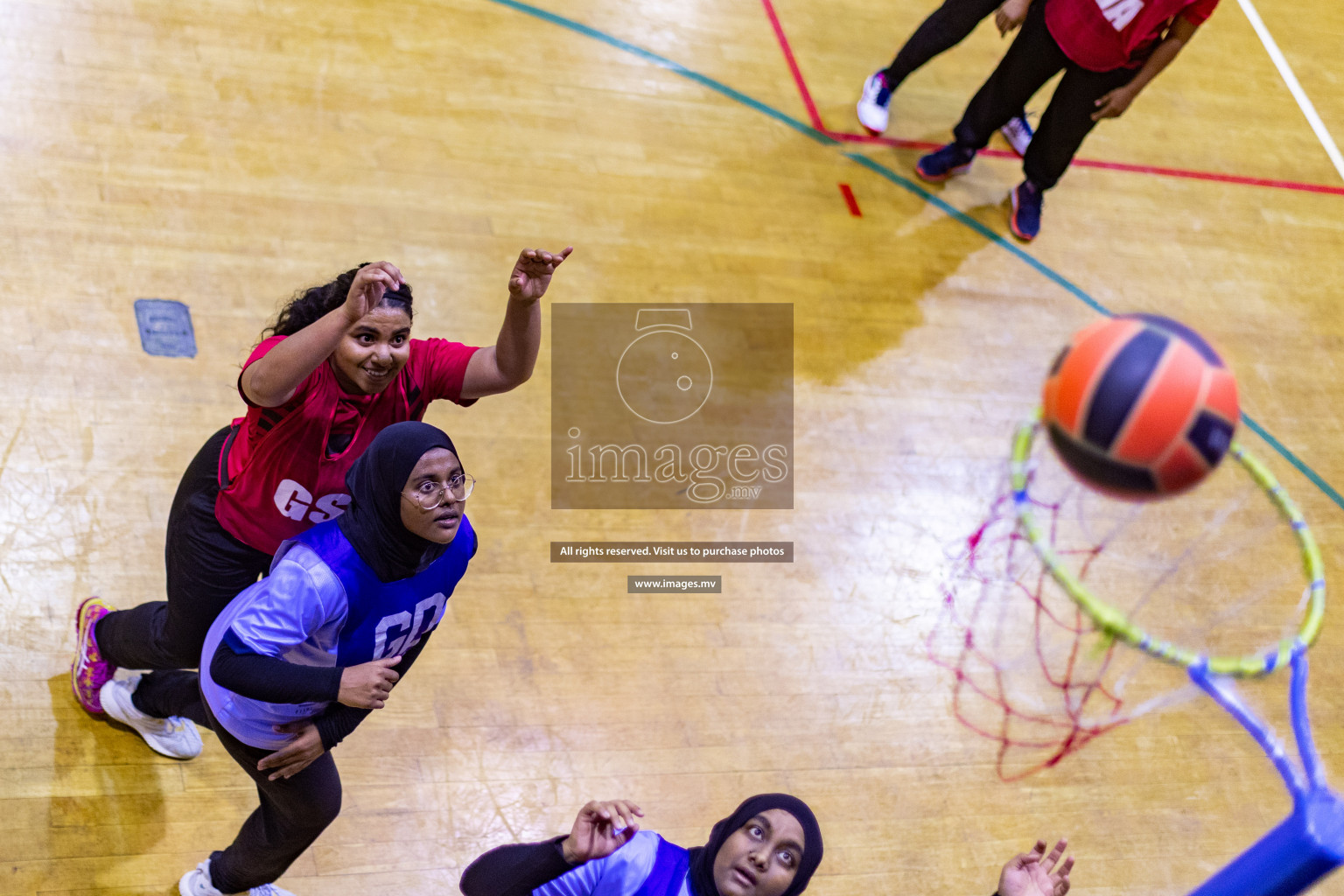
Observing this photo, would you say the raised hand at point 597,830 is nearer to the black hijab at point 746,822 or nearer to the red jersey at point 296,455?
the black hijab at point 746,822

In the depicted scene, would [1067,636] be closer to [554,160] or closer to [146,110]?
[554,160]

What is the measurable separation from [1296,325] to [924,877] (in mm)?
3357

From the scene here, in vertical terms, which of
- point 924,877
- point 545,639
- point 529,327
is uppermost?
point 529,327

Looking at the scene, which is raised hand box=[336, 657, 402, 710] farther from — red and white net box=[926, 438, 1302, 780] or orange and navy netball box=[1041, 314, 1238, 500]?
red and white net box=[926, 438, 1302, 780]

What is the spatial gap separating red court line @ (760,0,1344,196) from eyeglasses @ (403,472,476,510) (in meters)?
3.56

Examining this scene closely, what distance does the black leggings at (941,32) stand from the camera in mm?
4910

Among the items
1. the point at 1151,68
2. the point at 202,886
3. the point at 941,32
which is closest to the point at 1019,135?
the point at 941,32

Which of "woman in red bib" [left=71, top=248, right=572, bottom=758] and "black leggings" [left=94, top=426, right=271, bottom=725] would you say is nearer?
"woman in red bib" [left=71, top=248, right=572, bottom=758]

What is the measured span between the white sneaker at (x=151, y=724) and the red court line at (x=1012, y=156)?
149 inches

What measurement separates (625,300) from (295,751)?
2531 millimetres

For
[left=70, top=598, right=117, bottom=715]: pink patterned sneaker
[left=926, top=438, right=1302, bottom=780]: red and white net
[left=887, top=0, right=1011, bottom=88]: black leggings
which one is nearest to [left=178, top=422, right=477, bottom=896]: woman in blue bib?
[left=70, top=598, right=117, bottom=715]: pink patterned sneaker

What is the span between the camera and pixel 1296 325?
16.5 feet

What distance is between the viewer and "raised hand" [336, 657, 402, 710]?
2080mm

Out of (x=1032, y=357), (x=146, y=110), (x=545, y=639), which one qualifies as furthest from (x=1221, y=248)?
(x=146, y=110)
